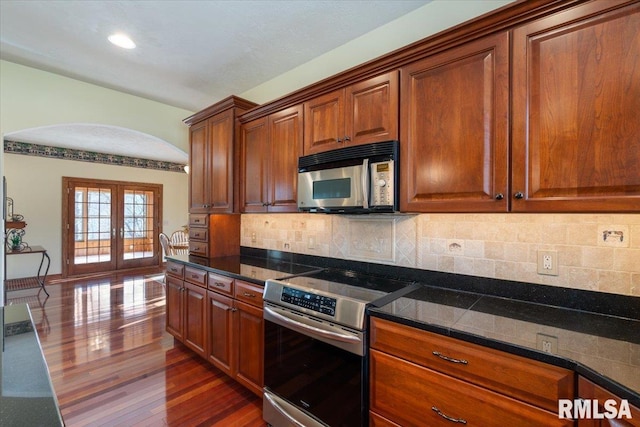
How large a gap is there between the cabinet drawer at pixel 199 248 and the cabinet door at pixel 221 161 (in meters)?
0.37

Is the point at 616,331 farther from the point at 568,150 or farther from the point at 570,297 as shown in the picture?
the point at 568,150

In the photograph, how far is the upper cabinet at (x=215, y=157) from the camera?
9.08 feet

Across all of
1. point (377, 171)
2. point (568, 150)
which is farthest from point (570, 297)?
point (377, 171)

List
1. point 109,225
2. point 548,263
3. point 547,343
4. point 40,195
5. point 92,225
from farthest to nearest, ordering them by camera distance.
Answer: point 109,225 → point 92,225 → point 40,195 → point 548,263 → point 547,343

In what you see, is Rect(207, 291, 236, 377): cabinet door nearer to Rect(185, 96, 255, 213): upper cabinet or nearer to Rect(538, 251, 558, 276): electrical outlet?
Rect(185, 96, 255, 213): upper cabinet

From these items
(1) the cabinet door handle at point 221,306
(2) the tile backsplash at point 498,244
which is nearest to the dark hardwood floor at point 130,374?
(1) the cabinet door handle at point 221,306

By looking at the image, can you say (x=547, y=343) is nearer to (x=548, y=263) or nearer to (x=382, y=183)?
(x=548, y=263)

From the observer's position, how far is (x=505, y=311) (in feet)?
4.64

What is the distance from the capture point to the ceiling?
2025 mm

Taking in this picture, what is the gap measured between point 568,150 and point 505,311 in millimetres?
758

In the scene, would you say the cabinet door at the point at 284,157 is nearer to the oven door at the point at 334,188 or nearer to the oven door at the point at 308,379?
the oven door at the point at 334,188

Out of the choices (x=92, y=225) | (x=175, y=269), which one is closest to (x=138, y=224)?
(x=92, y=225)

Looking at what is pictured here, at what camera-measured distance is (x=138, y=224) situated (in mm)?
7086

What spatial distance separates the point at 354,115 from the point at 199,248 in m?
2.11
